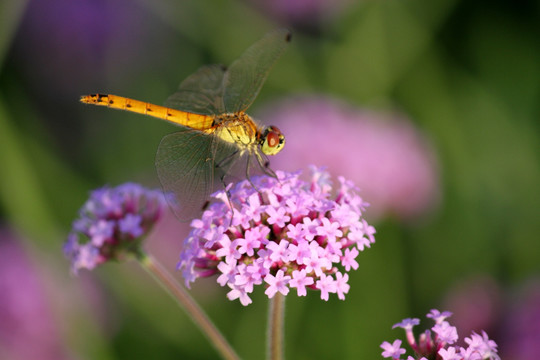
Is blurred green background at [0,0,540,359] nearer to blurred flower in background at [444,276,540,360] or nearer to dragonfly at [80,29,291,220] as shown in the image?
blurred flower in background at [444,276,540,360]

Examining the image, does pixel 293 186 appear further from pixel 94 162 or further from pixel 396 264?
pixel 94 162

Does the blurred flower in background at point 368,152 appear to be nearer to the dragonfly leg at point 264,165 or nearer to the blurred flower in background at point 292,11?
the blurred flower in background at point 292,11

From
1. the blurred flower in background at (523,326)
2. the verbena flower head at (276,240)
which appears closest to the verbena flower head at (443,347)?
the verbena flower head at (276,240)

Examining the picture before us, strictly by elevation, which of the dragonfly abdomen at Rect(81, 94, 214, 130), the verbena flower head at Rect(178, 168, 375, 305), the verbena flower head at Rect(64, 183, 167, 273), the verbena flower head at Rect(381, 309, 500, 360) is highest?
the dragonfly abdomen at Rect(81, 94, 214, 130)

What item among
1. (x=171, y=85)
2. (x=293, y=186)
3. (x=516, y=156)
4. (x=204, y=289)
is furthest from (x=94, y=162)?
(x=516, y=156)

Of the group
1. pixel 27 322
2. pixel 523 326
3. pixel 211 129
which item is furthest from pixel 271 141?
pixel 27 322

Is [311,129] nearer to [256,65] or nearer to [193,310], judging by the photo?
[256,65]

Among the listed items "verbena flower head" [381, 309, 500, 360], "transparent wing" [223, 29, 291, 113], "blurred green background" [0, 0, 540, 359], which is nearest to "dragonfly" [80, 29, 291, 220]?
"transparent wing" [223, 29, 291, 113]
